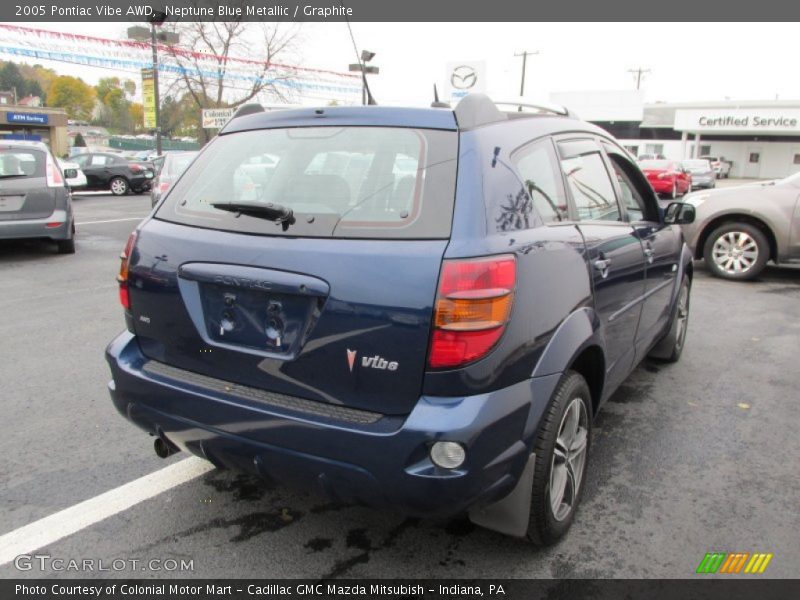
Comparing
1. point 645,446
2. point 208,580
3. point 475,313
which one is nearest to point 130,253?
point 208,580

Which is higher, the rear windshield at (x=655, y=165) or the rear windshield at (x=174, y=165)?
the rear windshield at (x=655, y=165)

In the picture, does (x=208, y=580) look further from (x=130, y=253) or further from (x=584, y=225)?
(x=584, y=225)

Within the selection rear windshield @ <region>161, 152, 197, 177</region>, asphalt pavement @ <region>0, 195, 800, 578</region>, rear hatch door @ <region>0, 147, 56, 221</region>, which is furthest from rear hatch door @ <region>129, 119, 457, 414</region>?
rear windshield @ <region>161, 152, 197, 177</region>

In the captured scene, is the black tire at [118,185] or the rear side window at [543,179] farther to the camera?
the black tire at [118,185]

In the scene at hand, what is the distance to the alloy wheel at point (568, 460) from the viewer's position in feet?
8.35

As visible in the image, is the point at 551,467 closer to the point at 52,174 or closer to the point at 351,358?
the point at 351,358

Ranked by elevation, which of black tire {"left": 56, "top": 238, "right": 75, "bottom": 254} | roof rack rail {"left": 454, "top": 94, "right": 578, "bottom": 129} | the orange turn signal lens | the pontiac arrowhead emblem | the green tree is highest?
the green tree

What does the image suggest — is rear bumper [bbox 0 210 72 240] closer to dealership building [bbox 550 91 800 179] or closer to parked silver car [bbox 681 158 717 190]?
parked silver car [bbox 681 158 717 190]

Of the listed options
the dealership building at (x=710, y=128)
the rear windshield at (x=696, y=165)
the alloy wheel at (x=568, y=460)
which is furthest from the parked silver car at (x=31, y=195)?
the dealership building at (x=710, y=128)

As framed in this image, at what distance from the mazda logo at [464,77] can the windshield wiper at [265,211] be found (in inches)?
710

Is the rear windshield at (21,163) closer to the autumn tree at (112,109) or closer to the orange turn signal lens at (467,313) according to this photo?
the orange turn signal lens at (467,313)

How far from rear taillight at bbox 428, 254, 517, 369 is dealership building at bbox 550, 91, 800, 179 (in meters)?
48.6

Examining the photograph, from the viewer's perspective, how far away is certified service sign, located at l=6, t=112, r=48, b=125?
41.0m

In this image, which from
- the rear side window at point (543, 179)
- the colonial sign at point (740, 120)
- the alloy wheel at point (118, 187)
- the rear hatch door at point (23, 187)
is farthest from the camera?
the colonial sign at point (740, 120)
